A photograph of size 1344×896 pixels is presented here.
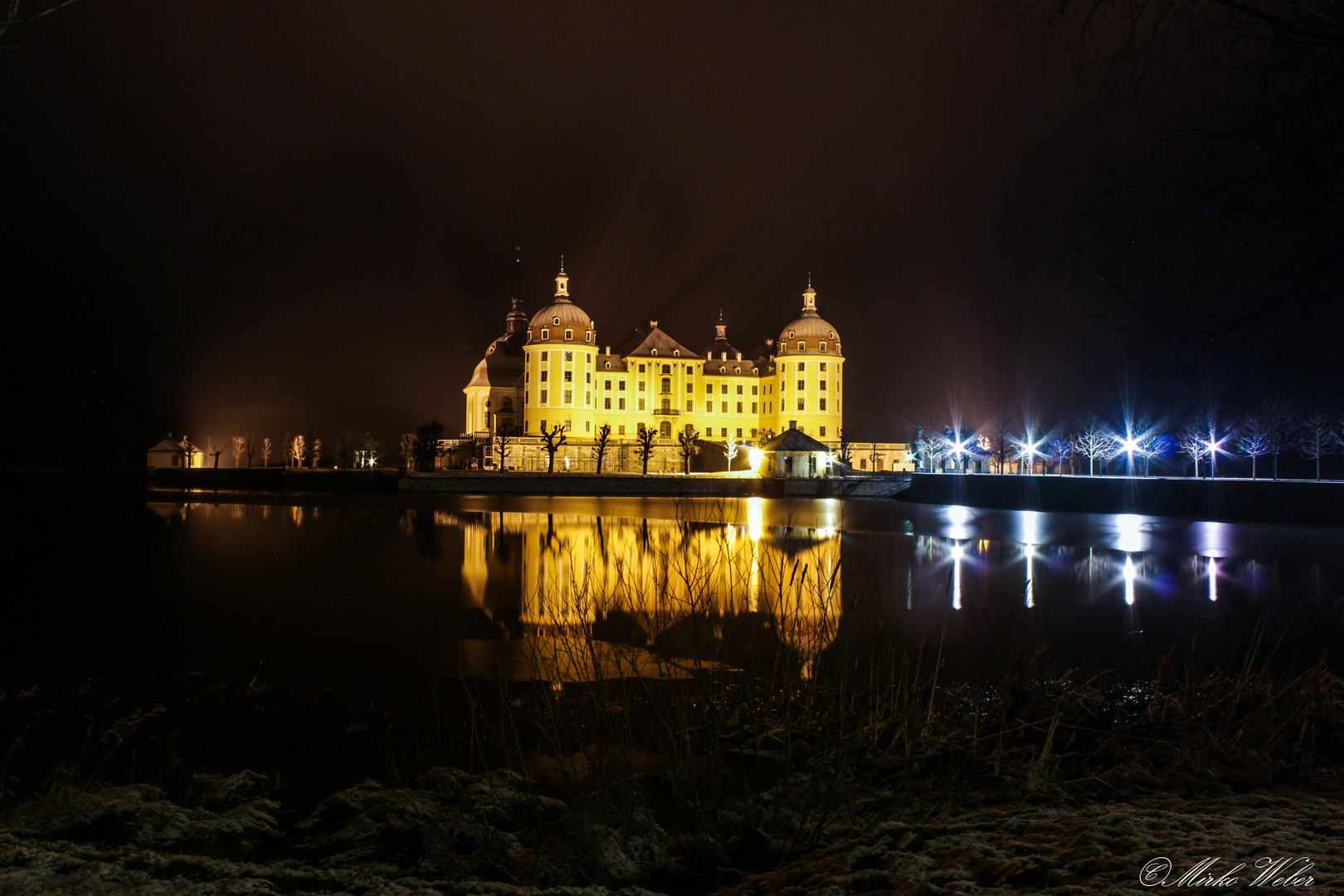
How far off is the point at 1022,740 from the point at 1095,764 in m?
0.46

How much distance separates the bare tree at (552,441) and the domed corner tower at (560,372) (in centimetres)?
169

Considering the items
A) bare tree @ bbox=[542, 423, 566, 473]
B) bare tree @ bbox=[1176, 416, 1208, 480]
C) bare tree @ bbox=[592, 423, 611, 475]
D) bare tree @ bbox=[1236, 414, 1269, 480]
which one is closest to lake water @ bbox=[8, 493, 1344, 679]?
bare tree @ bbox=[1236, 414, 1269, 480]

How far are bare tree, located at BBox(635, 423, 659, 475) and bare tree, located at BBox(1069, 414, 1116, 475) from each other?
31790 millimetres

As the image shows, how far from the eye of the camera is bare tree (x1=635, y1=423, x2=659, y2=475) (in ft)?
210

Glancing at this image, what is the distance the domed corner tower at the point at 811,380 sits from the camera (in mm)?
74188

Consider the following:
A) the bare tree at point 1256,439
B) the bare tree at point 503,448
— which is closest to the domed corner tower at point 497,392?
the bare tree at point 503,448

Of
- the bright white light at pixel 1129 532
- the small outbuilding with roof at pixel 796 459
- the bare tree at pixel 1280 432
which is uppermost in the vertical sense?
the bare tree at pixel 1280 432

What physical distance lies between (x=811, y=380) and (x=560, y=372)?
891 inches

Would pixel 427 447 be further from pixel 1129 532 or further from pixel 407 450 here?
pixel 1129 532

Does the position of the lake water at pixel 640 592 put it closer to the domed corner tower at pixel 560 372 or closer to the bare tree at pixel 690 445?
the bare tree at pixel 690 445

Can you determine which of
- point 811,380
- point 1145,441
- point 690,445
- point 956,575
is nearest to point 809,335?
point 811,380

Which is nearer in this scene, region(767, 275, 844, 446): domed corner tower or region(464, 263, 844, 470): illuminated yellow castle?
region(464, 263, 844, 470): illuminated yellow castle

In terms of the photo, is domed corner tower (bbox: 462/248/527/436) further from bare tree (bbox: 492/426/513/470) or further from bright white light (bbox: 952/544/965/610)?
bright white light (bbox: 952/544/965/610)

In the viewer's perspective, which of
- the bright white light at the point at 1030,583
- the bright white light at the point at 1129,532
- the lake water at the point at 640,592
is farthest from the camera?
the bright white light at the point at 1129,532
